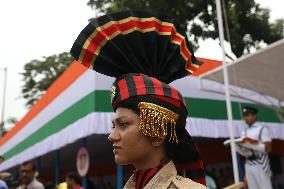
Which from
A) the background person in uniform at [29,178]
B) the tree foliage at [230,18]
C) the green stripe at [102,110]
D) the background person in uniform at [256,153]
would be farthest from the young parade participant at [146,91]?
the tree foliage at [230,18]

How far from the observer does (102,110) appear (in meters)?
6.68

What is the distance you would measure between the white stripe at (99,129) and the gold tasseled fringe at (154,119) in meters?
4.88

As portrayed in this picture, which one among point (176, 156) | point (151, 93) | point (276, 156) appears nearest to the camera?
point (151, 93)

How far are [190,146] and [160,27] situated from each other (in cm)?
54

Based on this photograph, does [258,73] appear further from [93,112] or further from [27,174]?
[27,174]

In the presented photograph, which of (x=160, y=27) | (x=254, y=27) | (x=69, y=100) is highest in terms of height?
(x=254, y=27)

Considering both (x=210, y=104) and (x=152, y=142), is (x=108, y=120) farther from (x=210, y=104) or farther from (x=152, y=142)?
(x=152, y=142)

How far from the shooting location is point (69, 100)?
325 inches

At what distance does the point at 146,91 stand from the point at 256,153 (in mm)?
4154

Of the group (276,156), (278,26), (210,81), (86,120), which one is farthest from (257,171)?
(278,26)

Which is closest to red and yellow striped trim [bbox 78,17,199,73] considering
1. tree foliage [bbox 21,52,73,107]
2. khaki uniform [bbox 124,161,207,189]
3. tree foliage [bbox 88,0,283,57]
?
khaki uniform [bbox 124,161,207,189]

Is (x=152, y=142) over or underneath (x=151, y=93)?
underneath

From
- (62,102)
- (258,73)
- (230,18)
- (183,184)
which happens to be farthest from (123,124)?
(230,18)

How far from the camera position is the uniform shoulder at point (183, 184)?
159cm
